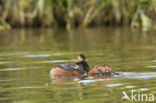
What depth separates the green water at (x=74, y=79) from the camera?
7441mm

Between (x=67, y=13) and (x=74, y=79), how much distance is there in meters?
16.0

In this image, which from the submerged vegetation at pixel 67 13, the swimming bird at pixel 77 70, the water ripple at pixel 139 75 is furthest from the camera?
the submerged vegetation at pixel 67 13

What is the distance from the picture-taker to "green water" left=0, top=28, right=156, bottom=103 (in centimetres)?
744

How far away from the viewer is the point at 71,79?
30.3 feet

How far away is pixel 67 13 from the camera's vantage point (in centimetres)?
2495

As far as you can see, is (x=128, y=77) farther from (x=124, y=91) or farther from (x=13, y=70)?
(x=13, y=70)

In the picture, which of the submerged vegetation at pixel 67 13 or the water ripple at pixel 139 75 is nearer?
the water ripple at pixel 139 75

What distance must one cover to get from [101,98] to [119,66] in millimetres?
3410

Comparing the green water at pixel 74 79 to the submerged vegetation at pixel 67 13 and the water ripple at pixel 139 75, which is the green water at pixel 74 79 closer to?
the water ripple at pixel 139 75

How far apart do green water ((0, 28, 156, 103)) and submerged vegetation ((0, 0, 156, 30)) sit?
22.8 ft

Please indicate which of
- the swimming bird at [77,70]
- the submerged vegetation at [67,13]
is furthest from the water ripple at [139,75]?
the submerged vegetation at [67,13]

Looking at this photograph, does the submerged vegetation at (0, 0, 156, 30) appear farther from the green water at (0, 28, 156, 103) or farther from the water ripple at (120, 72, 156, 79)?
the water ripple at (120, 72, 156, 79)

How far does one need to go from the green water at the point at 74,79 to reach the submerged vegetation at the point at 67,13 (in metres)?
6.96

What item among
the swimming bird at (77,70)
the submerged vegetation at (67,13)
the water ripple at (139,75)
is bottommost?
the water ripple at (139,75)
